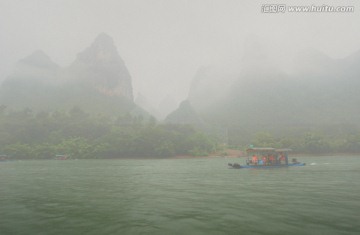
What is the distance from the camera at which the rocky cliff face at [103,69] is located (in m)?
162

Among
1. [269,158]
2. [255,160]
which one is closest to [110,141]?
[255,160]

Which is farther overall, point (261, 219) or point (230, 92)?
point (230, 92)

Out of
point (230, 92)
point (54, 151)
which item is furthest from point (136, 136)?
point (230, 92)

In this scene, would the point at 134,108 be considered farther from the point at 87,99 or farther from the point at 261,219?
the point at 261,219

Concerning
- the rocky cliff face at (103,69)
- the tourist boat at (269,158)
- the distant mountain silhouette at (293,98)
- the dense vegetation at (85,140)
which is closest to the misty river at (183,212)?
the tourist boat at (269,158)

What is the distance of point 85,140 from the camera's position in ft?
282

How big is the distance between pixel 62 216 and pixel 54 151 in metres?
76.5

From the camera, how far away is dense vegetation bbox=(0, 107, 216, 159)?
79.5 m

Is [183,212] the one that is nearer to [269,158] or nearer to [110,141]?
[269,158]

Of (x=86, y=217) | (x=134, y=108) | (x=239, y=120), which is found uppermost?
(x=134, y=108)

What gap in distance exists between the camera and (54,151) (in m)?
79.3

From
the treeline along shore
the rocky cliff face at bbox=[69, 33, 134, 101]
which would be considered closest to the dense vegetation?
the treeline along shore

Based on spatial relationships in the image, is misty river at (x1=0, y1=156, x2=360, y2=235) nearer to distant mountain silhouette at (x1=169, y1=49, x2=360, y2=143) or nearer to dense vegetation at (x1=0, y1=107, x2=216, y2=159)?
dense vegetation at (x1=0, y1=107, x2=216, y2=159)

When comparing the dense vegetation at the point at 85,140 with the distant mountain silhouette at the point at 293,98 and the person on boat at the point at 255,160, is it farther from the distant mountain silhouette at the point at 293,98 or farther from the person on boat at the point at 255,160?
the person on boat at the point at 255,160
